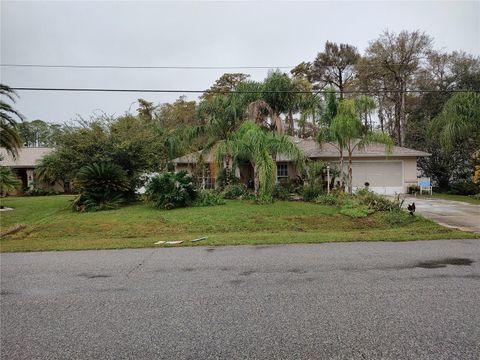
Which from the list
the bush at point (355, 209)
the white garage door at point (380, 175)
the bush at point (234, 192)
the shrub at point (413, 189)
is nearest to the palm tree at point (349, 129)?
the bush at point (355, 209)

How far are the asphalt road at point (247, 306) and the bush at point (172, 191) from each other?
6593 millimetres

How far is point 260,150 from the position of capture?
43.4ft

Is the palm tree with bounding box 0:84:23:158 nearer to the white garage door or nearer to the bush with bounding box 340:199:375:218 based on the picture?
the bush with bounding box 340:199:375:218

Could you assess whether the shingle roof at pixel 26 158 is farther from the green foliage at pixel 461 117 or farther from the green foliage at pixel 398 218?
the green foliage at pixel 461 117

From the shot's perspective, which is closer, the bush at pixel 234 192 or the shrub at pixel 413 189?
the bush at pixel 234 192

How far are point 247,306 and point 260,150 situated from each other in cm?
987

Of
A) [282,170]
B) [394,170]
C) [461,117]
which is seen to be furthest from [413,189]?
[282,170]

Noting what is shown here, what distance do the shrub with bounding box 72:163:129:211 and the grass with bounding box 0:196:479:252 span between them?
2.79ft

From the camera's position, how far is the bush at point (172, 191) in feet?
42.4

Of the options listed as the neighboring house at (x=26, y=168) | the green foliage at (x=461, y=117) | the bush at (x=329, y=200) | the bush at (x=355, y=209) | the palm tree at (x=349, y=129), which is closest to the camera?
the bush at (x=355, y=209)

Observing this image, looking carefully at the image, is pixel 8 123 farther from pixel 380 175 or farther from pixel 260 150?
pixel 380 175

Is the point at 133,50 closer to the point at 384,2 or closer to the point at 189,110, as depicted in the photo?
the point at 384,2

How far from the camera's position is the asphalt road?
2904 mm

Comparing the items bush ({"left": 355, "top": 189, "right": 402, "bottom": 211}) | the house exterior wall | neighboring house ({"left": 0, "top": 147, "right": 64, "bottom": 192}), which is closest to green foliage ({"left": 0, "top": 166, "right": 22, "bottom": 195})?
the house exterior wall
